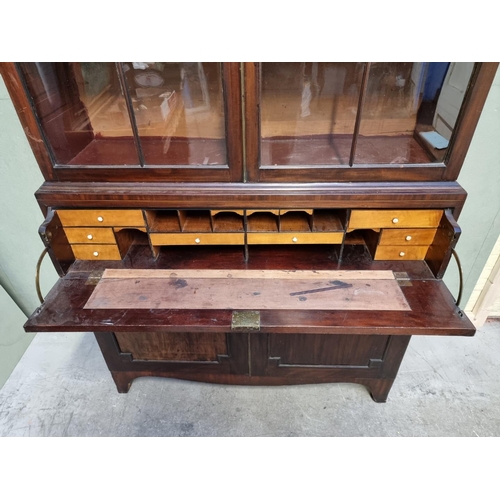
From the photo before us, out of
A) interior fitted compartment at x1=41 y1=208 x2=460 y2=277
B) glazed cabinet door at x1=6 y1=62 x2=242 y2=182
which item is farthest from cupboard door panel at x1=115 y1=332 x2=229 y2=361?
glazed cabinet door at x1=6 y1=62 x2=242 y2=182

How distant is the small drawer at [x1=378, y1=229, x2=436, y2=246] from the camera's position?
4.56 ft

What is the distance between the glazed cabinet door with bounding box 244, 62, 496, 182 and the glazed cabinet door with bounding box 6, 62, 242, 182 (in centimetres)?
13

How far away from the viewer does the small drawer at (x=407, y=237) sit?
4.56ft

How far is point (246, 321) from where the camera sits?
1.22 meters

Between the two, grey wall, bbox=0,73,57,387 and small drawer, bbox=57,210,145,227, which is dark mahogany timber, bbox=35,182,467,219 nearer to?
small drawer, bbox=57,210,145,227

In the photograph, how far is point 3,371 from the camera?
1881mm

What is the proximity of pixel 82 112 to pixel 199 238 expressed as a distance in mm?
654

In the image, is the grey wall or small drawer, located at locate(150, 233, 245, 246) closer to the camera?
small drawer, located at locate(150, 233, 245, 246)

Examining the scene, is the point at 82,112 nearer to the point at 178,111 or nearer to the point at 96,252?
the point at 178,111

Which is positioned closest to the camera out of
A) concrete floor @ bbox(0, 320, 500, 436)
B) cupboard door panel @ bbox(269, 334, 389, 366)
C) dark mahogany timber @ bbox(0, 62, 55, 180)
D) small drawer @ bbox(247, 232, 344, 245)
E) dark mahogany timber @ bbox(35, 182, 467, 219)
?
dark mahogany timber @ bbox(0, 62, 55, 180)

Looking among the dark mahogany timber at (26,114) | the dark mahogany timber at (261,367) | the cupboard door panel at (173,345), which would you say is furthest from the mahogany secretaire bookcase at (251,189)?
the cupboard door panel at (173,345)

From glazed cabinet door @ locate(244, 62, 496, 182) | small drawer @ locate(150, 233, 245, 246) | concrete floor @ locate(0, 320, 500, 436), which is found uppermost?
glazed cabinet door @ locate(244, 62, 496, 182)

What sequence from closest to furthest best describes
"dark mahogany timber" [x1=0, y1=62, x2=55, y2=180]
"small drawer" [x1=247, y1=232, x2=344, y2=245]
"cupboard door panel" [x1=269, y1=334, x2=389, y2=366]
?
"dark mahogany timber" [x1=0, y1=62, x2=55, y2=180] → "small drawer" [x1=247, y1=232, x2=344, y2=245] → "cupboard door panel" [x1=269, y1=334, x2=389, y2=366]
